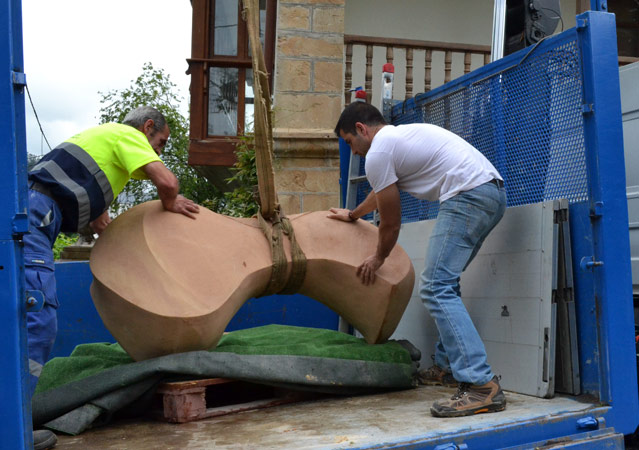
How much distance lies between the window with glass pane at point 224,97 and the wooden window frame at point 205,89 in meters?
0.07

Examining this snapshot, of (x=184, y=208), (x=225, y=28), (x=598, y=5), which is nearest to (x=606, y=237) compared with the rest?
(x=598, y=5)

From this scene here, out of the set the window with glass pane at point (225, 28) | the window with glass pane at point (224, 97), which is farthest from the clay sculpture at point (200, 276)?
the window with glass pane at point (225, 28)

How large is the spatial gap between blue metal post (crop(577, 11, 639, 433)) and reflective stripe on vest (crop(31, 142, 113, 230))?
1893 mm

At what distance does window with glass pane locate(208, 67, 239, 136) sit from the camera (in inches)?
334

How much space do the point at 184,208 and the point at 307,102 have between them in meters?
3.26

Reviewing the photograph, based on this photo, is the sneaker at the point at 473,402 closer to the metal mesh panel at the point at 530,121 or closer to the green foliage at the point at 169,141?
the metal mesh panel at the point at 530,121

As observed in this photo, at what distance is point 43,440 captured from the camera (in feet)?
7.22

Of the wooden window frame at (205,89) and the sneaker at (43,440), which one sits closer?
the sneaker at (43,440)

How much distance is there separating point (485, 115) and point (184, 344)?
1734mm

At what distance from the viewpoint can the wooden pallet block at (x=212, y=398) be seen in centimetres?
258

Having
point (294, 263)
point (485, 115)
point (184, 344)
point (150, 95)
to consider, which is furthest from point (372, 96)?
point (150, 95)

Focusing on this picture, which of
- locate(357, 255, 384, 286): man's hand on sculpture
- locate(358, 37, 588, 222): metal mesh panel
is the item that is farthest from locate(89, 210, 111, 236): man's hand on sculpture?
locate(358, 37, 588, 222): metal mesh panel

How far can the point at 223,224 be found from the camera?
298cm

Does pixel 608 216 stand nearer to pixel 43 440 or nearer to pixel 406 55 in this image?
pixel 43 440
